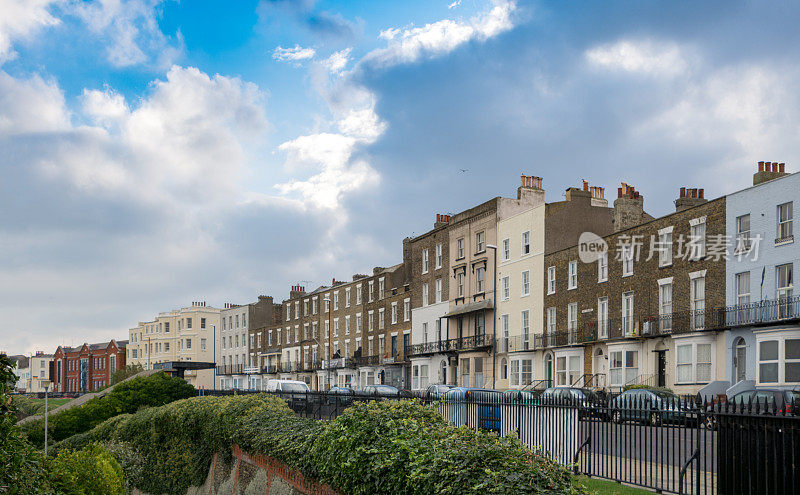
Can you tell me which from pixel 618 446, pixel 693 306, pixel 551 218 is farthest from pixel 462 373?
pixel 618 446

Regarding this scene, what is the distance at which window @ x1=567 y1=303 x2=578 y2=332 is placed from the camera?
1796 inches

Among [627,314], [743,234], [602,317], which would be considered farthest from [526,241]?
[743,234]

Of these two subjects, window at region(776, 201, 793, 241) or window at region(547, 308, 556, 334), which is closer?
window at region(776, 201, 793, 241)

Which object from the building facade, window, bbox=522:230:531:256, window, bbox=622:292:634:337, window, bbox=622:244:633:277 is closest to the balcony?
window, bbox=522:230:531:256

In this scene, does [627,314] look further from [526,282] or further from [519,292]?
[519,292]

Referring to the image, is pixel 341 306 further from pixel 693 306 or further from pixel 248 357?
pixel 693 306

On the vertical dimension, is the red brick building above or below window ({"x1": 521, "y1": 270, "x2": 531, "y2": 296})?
below

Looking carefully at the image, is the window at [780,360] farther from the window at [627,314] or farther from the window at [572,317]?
the window at [572,317]

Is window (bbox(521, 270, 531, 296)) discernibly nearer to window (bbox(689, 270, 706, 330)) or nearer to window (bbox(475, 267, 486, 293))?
window (bbox(475, 267, 486, 293))

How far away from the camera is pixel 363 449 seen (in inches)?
534

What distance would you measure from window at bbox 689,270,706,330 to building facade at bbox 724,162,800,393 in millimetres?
1496

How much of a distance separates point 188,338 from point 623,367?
81.9m

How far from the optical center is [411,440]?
12.5 m

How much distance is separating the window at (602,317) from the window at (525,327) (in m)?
6.86
